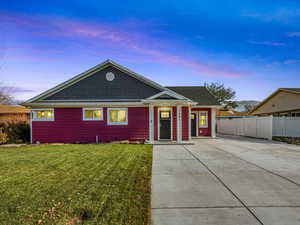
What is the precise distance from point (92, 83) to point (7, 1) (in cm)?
753

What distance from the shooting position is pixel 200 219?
2.97 metres

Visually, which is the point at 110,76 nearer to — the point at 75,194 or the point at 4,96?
the point at 75,194

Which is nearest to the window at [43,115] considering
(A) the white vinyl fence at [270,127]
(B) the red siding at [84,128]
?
(B) the red siding at [84,128]

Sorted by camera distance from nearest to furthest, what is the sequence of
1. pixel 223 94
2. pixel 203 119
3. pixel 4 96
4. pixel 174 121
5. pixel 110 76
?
1. pixel 174 121
2. pixel 110 76
3. pixel 203 119
4. pixel 4 96
5. pixel 223 94

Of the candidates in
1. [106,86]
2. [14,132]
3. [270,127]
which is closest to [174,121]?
[106,86]

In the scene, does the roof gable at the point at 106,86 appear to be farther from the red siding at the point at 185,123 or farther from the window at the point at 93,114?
the red siding at the point at 185,123

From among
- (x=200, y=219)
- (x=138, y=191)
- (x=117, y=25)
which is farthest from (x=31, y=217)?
(x=117, y=25)

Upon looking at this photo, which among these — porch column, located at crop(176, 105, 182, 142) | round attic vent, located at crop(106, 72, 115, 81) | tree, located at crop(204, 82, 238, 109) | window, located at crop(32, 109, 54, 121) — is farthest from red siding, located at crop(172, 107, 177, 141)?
tree, located at crop(204, 82, 238, 109)

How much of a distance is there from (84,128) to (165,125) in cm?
593

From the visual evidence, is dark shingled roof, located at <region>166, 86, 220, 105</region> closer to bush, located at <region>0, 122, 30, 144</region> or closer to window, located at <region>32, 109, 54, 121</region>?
window, located at <region>32, 109, 54, 121</region>

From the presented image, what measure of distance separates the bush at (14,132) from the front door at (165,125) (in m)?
10.5

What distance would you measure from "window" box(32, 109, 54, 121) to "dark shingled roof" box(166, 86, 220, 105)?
11920mm

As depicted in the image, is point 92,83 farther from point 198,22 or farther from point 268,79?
point 268,79

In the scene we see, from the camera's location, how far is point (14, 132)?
13.8m
